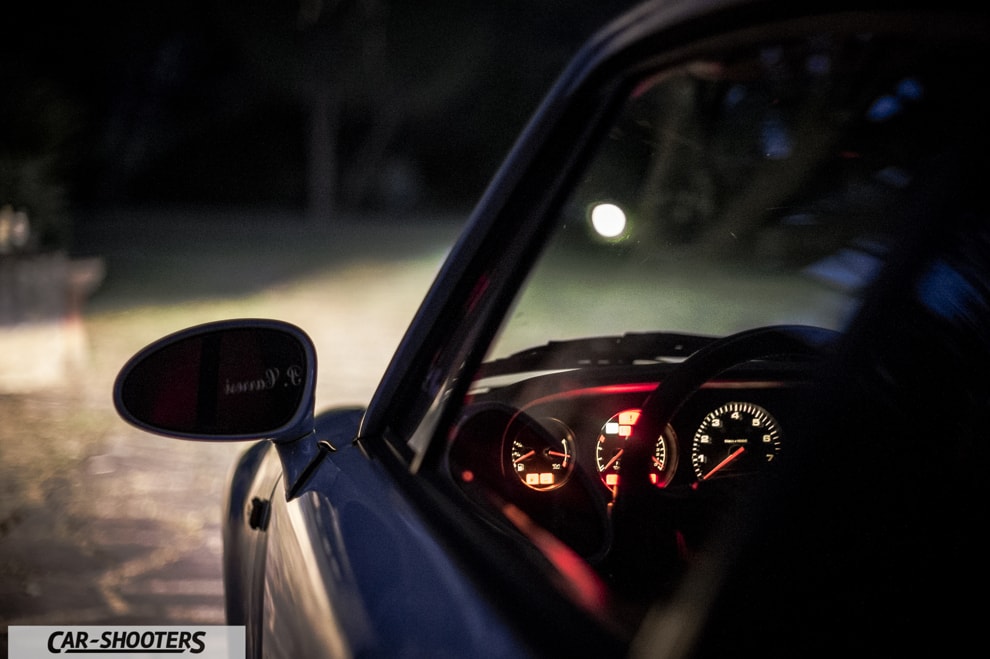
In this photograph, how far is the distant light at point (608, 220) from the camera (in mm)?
1753

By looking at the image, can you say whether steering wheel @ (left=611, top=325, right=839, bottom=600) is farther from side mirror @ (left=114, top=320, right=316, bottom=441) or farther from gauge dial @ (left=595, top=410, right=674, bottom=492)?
side mirror @ (left=114, top=320, right=316, bottom=441)

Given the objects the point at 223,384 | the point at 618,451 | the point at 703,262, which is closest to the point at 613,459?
the point at 618,451

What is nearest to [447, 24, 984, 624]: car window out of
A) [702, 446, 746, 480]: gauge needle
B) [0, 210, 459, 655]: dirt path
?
[702, 446, 746, 480]: gauge needle

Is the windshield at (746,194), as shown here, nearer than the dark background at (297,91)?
Yes

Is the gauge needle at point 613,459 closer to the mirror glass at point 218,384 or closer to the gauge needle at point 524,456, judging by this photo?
the gauge needle at point 524,456

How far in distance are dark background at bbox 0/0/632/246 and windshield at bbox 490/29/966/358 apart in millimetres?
21630

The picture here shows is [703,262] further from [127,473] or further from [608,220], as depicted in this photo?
[127,473]

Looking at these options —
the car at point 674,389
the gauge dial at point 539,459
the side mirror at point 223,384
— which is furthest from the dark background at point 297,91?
the gauge dial at point 539,459

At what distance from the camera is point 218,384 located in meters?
1.90

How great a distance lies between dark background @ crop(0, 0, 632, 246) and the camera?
28.6m

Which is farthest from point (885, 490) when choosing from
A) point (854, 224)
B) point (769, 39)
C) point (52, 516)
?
point (52, 516)

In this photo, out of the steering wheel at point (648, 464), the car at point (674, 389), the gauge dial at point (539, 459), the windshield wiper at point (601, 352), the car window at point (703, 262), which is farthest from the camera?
the windshield wiper at point (601, 352)

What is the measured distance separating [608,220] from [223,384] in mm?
796

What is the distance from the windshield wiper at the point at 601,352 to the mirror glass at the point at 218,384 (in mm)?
390
